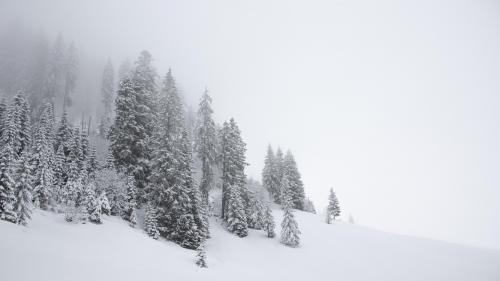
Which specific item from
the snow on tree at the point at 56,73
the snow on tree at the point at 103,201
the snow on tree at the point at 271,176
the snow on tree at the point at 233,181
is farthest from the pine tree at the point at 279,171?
the snow on tree at the point at 56,73

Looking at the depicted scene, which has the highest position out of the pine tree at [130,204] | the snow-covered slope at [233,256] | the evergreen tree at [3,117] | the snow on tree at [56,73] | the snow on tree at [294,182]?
the snow on tree at [56,73]

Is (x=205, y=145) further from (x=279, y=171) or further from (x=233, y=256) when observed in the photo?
(x=279, y=171)

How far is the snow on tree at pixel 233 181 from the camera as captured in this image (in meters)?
31.4

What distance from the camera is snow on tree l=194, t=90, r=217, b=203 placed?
34031mm

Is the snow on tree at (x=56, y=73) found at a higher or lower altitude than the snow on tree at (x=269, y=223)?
higher

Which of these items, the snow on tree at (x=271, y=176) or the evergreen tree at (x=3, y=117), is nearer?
the evergreen tree at (x=3, y=117)

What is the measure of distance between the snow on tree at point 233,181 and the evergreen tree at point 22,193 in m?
19.2

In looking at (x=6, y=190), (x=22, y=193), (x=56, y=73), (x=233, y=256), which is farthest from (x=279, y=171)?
(x=56, y=73)

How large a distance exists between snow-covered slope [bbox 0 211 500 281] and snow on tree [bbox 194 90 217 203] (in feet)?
16.7

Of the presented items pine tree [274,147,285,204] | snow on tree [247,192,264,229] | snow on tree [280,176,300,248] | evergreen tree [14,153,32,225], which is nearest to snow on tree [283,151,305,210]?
pine tree [274,147,285,204]

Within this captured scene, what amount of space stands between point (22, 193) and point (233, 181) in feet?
72.6

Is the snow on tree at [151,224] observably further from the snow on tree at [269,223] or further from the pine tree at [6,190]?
the snow on tree at [269,223]

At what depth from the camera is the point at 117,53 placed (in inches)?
Answer: 5276

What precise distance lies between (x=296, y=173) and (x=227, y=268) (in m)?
37.9
